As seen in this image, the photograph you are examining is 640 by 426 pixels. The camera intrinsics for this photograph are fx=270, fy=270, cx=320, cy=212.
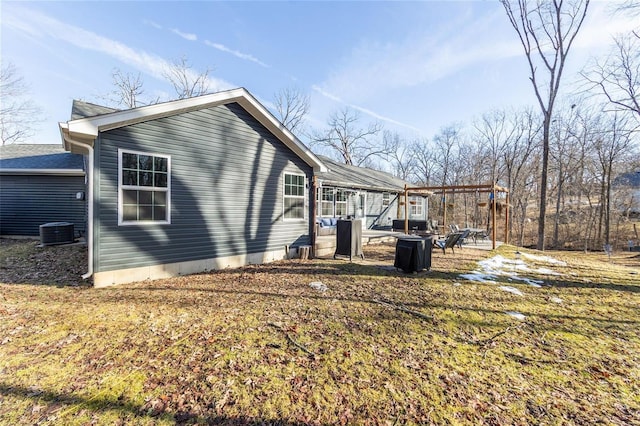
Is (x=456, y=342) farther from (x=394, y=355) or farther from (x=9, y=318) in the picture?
(x=9, y=318)

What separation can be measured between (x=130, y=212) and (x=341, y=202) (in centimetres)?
978

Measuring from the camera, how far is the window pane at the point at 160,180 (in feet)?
20.6

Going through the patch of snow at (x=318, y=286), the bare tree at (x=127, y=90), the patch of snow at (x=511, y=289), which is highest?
the bare tree at (x=127, y=90)

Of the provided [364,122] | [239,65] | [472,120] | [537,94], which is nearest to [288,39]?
[239,65]

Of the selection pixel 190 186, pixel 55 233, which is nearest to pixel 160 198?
pixel 190 186

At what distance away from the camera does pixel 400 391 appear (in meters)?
2.68

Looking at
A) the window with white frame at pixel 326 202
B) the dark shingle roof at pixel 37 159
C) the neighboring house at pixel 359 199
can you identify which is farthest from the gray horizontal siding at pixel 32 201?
the neighboring house at pixel 359 199

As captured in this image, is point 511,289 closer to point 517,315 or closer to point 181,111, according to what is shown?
point 517,315

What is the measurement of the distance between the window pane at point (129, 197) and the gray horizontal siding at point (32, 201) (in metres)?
8.20

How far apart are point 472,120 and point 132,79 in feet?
113

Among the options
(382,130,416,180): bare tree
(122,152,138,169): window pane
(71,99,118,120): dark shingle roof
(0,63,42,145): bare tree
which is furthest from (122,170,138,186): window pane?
(382,130,416,180): bare tree

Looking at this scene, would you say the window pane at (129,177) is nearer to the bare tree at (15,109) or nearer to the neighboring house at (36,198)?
the neighboring house at (36,198)

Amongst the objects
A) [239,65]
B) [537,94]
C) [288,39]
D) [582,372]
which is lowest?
[582,372]

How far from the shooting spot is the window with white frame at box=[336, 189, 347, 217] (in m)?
14.0
